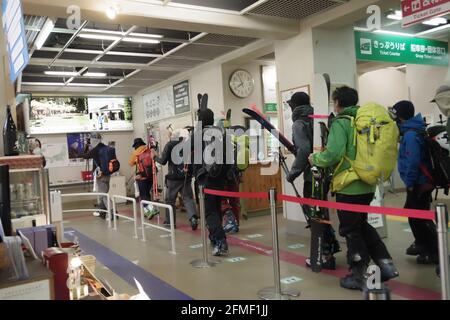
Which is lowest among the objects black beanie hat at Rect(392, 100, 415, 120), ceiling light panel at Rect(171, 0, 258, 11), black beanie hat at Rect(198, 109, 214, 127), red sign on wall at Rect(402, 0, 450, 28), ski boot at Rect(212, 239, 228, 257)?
ski boot at Rect(212, 239, 228, 257)

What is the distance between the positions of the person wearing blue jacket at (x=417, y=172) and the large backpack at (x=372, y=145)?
2.57 feet

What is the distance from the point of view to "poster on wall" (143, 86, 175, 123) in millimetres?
9789

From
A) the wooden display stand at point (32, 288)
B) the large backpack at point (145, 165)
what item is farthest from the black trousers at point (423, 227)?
the large backpack at point (145, 165)

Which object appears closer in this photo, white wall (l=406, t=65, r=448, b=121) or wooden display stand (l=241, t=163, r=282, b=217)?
wooden display stand (l=241, t=163, r=282, b=217)

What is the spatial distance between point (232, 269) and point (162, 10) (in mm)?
3033

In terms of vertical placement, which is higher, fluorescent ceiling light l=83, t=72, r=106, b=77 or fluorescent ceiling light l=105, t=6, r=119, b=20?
fluorescent ceiling light l=83, t=72, r=106, b=77

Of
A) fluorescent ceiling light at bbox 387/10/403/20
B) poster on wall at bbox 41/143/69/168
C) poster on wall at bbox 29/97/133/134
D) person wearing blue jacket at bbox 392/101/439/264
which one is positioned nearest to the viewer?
person wearing blue jacket at bbox 392/101/439/264

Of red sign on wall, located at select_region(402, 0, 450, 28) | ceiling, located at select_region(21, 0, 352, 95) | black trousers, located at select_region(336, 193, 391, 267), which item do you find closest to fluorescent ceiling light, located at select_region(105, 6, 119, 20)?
ceiling, located at select_region(21, 0, 352, 95)

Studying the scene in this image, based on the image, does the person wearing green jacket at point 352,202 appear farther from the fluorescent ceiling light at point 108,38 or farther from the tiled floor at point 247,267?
the fluorescent ceiling light at point 108,38

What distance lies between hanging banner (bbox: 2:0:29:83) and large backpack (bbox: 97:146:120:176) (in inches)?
196

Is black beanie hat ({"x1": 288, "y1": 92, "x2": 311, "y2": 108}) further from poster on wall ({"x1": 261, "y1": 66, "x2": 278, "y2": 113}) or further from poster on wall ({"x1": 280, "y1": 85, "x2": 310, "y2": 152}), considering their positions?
poster on wall ({"x1": 261, "y1": 66, "x2": 278, "y2": 113})

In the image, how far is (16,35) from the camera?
2.49 meters

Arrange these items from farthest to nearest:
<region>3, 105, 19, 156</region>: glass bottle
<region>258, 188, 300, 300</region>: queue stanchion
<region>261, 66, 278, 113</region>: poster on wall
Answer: <region>261, 66, 278, 113</region>: poster on wall → <region>258, 188, 300, 300</region>: queue stanchion → <region>3, 105, 19, 156</region>: glass bottle

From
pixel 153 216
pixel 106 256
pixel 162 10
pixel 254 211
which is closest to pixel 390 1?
pixel 162 10
